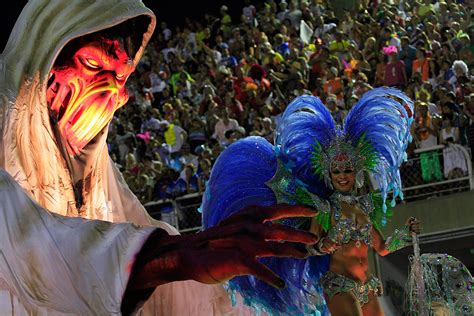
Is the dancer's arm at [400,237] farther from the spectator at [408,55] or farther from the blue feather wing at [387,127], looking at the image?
the spectator at [408,55]

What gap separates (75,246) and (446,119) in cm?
965

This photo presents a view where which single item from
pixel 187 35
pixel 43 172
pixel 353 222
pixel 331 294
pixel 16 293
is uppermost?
pixel 187 35

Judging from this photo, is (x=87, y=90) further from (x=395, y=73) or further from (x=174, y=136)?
(x=174, y=136)

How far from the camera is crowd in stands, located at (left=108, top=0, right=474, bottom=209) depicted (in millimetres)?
12359

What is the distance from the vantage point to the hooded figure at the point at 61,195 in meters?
2.13

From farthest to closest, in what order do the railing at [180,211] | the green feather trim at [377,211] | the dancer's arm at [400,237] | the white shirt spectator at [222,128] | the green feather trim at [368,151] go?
the white shirt spectator at [222,128]
the railing at [180,211]
the green feather trim at [377,211]
the dancer's arm at [400,237]
the green feather trim at [368,151]

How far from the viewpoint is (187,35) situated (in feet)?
64.9

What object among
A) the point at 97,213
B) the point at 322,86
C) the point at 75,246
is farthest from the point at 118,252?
the point at 322,86

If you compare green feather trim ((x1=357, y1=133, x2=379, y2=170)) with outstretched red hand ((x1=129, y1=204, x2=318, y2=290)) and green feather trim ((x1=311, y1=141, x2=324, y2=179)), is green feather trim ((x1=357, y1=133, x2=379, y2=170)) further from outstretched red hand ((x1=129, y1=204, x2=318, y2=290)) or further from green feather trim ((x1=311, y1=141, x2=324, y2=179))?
outstretched red hand ((x1=129, y1=204, x2=318, y2=290))

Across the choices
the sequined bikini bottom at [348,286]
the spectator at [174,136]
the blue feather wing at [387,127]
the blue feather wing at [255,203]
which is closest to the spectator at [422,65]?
the spectator at [174,136]

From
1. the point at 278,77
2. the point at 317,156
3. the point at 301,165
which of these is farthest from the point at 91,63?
the point at 278,77

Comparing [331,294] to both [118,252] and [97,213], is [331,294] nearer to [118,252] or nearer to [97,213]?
[97,213]

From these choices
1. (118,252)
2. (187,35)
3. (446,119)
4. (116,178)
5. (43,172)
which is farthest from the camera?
(187,35)

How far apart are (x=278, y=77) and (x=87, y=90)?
12.4 metres
